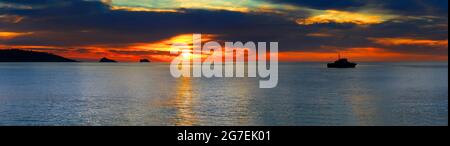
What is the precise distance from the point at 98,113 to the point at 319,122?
20.3 meters

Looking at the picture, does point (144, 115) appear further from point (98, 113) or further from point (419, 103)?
point (419, 103)

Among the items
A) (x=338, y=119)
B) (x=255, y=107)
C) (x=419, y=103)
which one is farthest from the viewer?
(x=419, y=103)

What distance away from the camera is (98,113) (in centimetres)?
4441

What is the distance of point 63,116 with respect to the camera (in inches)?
1677
